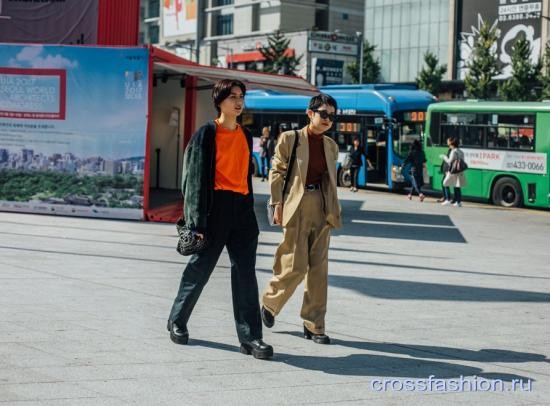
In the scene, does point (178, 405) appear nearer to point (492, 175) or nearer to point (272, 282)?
point (272, 282)

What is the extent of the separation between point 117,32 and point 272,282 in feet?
46.3

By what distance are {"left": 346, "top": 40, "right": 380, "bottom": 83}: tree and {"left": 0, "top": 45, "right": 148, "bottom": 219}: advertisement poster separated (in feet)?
181

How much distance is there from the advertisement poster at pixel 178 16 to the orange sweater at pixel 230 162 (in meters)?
90.1

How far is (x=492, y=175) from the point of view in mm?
26094

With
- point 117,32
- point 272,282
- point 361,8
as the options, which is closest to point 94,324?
point 272,282

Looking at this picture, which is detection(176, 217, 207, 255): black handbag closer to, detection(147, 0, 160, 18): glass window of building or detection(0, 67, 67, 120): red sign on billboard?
detection(0, 67, 67, 120): red sign on billboard

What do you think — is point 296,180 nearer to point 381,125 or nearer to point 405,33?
point 381,125

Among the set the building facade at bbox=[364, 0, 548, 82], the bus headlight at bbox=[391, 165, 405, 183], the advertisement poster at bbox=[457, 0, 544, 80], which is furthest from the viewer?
the building facade at bbox=[364, 0, 548, 82]

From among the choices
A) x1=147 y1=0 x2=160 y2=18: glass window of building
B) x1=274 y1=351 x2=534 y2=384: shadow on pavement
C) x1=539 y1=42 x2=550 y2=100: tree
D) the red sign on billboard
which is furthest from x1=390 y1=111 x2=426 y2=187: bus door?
x1=147 y1=0 x2=160 y2=18: glass window of building

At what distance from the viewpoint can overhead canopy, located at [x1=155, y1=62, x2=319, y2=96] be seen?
1675 cm

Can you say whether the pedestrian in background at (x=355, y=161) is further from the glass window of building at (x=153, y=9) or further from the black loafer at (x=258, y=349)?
the glass window of building at (x=153, y=9)

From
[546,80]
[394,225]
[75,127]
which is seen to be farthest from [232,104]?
[546,80]

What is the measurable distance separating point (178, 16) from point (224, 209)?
94.1 meters

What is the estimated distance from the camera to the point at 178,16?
324ft
